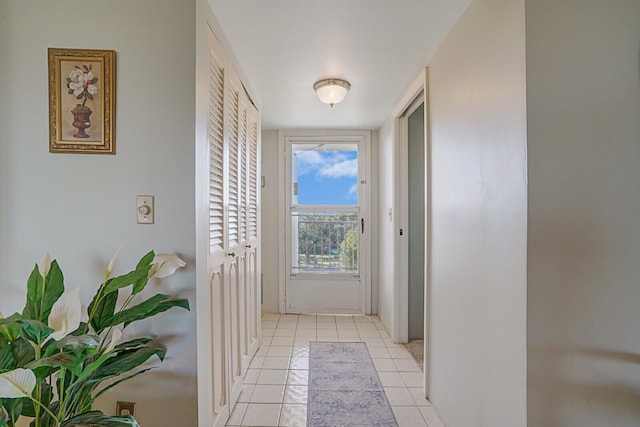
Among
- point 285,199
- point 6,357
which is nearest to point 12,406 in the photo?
point 6,357

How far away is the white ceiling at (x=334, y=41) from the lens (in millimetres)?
1551

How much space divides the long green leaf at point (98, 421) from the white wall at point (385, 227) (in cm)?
242

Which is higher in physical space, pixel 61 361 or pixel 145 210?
pixel 145 210

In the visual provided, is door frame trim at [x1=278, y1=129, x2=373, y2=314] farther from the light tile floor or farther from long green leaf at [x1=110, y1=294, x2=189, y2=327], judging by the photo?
long green leaf at [x1=110, y1=294, x2=189, y2=327]

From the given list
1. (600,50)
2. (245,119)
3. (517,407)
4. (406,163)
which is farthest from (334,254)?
(600,50)

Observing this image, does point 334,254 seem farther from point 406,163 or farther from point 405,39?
point 405,39

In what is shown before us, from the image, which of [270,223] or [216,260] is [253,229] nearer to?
[216,260]

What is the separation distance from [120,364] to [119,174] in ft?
2.33

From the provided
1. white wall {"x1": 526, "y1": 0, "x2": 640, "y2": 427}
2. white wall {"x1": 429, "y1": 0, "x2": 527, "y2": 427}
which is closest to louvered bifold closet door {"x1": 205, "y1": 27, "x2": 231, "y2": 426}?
white wall {"x1": 429, "y1": 0, "x2": 527, "y2": 427}

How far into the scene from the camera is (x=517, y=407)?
44.7 inches

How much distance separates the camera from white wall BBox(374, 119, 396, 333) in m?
3.16

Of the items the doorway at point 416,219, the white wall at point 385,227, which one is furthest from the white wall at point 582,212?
the doorway at point 416,219

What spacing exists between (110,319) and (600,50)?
6.13 ft

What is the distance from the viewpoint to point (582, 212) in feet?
3.59
